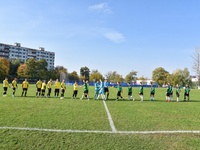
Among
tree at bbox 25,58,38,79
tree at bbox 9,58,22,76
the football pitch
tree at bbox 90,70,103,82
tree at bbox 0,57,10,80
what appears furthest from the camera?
tree at bbox 90,70,103,82

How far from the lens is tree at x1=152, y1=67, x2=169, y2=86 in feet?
386

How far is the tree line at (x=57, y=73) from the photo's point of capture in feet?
318

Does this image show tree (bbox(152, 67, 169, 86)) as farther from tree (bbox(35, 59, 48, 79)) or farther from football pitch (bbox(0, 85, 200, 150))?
football pitch (bbox(0, 85, 200, 150))

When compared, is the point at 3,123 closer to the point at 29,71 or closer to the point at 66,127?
the point at 66,127

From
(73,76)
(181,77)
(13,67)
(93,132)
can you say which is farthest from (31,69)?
(93,132)

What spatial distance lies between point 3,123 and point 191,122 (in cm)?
838

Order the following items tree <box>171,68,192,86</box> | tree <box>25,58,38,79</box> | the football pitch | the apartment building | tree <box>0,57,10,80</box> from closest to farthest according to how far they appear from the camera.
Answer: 1. the football pitch
2. tree <box>0,57,10,80</box>
3. tree <box>25,58,38,79</box>
4. tree <box>171,68,192,86</box>
5. the apartment building

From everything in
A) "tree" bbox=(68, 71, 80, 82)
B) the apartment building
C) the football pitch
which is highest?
the apartment building

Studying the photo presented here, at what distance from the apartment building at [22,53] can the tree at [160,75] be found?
71.9 m

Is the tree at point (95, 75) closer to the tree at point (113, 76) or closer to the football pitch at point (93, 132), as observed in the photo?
the tree at point (113, 76)

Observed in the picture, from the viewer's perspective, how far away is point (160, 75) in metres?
119

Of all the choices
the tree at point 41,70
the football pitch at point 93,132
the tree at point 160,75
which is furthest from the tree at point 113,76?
the football pitch at point 93,132

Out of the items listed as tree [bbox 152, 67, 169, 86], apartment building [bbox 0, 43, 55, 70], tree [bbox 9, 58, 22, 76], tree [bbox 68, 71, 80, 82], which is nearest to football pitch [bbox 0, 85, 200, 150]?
tree [bbox 9, 58, 22, 76]

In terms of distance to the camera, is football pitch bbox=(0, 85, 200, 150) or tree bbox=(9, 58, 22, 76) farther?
tree bbox=(9, 58, 22, 76)
